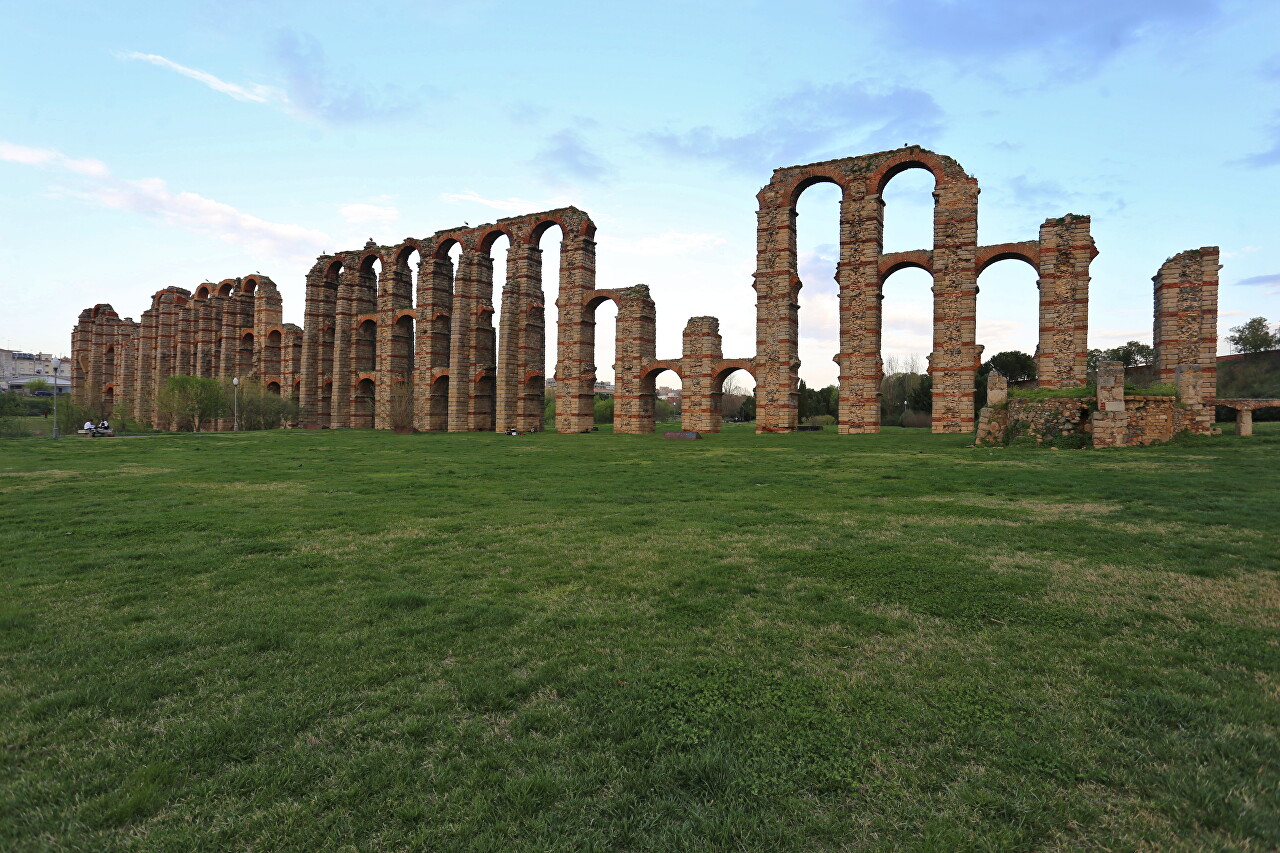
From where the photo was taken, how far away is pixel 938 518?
8.12m

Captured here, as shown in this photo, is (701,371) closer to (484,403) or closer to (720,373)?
(720,373)

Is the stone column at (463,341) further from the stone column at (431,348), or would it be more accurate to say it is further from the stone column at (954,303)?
the stone column at (954,303)

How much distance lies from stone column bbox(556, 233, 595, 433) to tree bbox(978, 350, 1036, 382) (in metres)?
29.2

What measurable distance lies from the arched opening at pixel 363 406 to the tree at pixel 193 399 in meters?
8.86

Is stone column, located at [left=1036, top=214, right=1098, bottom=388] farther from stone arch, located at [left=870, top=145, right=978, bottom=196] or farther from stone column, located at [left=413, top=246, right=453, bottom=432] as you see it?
stone column, located at [left=413, top=246, right=453, bottom=432]

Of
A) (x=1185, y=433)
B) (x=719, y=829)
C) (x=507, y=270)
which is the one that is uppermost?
(x=507, y=270)

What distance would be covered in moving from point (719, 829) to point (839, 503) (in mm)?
7636

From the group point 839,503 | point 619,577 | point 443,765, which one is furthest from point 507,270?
point 443,765

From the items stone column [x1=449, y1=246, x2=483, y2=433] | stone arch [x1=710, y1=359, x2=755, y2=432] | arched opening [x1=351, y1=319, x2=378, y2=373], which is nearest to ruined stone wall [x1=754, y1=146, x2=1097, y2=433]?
stone arch [x1=710, y1=359, x2=755, y2=432]

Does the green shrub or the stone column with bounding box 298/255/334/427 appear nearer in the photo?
the green shrub

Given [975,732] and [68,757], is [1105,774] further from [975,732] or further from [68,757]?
[68,757]

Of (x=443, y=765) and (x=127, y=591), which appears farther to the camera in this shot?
(x=127, y=591)

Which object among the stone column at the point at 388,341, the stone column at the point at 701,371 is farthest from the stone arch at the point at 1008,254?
the stone column at the point at 388,341

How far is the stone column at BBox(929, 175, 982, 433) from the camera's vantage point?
29.9 m
